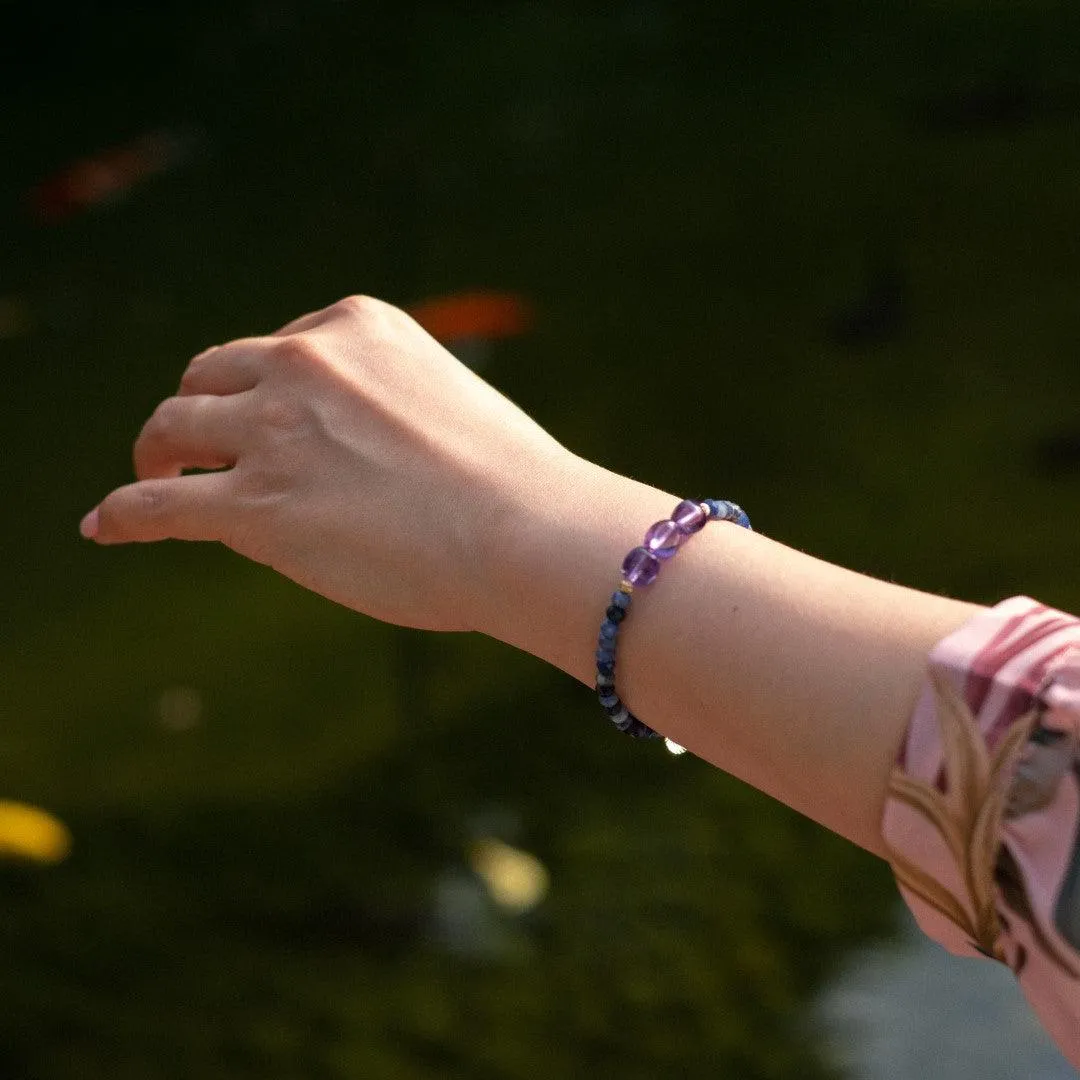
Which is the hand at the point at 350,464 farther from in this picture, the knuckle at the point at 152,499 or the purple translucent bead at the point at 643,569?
the purple translucent bead at the point at 643,569

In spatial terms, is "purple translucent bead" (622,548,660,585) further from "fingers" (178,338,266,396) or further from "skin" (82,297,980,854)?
"fingers" (178,338,266,396)

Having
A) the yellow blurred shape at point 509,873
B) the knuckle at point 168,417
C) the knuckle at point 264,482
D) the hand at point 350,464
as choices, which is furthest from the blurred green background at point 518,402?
the knuckle at point 168,417

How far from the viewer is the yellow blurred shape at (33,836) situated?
1.50 meters

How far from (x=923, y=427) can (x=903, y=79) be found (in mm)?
1062

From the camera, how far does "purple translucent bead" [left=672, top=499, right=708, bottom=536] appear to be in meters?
0.63

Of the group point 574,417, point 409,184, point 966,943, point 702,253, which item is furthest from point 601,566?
point 409,184

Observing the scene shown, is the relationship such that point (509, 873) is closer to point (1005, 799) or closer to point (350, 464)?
point (350, 464)

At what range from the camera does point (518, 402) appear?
2.11 metres

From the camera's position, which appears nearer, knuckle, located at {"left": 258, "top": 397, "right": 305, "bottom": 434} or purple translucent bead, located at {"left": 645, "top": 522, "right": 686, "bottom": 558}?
purple translucent bead, located at {"left": 645, "top": 522, "right": 686, "bottom": 558}

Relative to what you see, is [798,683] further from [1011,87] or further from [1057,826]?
[1011,87]

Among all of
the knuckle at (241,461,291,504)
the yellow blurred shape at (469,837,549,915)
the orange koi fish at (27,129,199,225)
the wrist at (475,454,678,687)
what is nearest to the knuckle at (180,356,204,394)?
the knuckle at (241,461,291,504)

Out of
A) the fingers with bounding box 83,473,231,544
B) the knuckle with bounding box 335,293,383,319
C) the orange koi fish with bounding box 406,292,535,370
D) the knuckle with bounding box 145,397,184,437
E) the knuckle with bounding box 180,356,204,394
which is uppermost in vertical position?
the orange koi fish with bounding box 406,292,535,370

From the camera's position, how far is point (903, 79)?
2695 mm

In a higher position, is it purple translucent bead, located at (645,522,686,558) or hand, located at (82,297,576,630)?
hand, located at (82,297,576,630)
